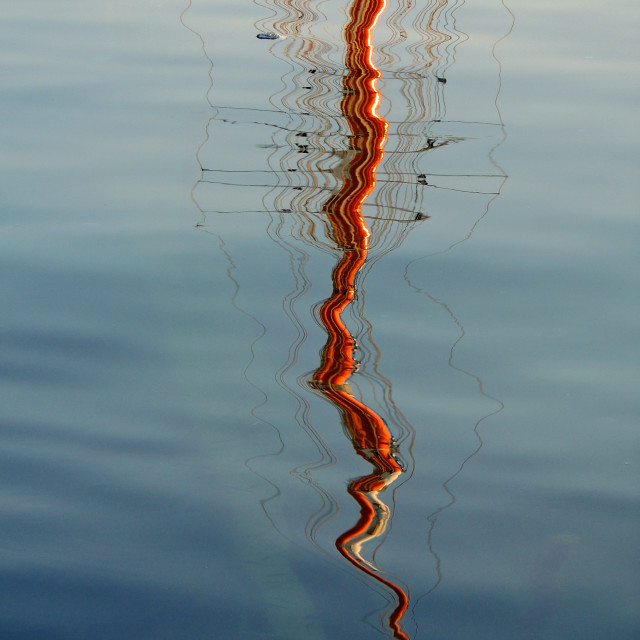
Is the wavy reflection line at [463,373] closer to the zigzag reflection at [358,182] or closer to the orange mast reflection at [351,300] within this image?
the zigzag reflection at [358,182]

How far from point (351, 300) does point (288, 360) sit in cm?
39

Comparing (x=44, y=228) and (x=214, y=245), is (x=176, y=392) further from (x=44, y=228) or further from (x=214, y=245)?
(x=44, y=228)

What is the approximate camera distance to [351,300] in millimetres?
3316

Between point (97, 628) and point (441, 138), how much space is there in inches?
113

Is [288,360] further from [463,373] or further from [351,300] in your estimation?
[463,373]

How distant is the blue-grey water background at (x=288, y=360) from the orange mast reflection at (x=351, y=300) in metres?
0.04

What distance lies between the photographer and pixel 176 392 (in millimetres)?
2918

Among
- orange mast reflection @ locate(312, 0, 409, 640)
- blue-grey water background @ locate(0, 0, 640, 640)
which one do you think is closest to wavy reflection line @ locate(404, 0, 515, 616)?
blue-grey water background @ locate(0, 0, 640, 640)

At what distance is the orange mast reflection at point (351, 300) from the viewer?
245cm

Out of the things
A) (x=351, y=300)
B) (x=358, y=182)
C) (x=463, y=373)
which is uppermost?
(x=358, y=182)

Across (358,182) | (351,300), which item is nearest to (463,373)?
(351,300)

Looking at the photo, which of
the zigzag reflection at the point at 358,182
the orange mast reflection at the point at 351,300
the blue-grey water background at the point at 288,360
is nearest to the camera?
the blue-grey water background at the point at 288,360

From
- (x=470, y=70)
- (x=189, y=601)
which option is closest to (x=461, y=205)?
(x=470, y=70)

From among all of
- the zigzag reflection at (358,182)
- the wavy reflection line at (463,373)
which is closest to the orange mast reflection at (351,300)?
the zigzag reflection at (358,182)
